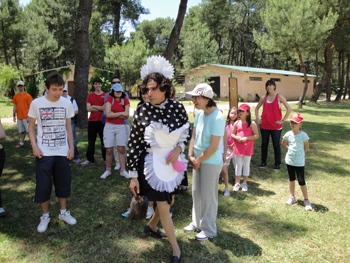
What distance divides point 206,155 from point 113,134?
8.61 feet

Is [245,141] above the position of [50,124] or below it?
below

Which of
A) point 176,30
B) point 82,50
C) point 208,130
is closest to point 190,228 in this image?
point 208,130

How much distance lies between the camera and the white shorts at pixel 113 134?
16.0 feet

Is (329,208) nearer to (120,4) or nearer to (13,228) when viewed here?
(13,228)

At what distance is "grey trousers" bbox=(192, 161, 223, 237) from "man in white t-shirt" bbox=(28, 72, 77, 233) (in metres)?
1.66

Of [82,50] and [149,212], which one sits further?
[82,50]

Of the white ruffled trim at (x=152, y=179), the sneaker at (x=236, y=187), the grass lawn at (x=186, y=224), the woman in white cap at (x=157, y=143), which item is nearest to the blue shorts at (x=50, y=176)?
the grass lawn at (x=186, y=224)

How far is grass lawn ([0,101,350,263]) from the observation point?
9.07 feet

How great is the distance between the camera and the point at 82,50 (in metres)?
8.75

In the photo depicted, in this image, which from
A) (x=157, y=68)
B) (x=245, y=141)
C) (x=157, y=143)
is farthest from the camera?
(x=245, y=141)

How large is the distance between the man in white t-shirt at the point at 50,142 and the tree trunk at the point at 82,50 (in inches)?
234

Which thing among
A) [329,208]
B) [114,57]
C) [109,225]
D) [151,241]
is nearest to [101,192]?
[109,225]

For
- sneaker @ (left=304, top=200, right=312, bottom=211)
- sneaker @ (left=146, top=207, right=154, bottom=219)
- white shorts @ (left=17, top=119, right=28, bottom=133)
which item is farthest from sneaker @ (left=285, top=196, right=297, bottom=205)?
white shorts @ (left=17, top=119, right=28, bottom=133)

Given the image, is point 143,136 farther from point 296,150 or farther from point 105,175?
point 105,175
